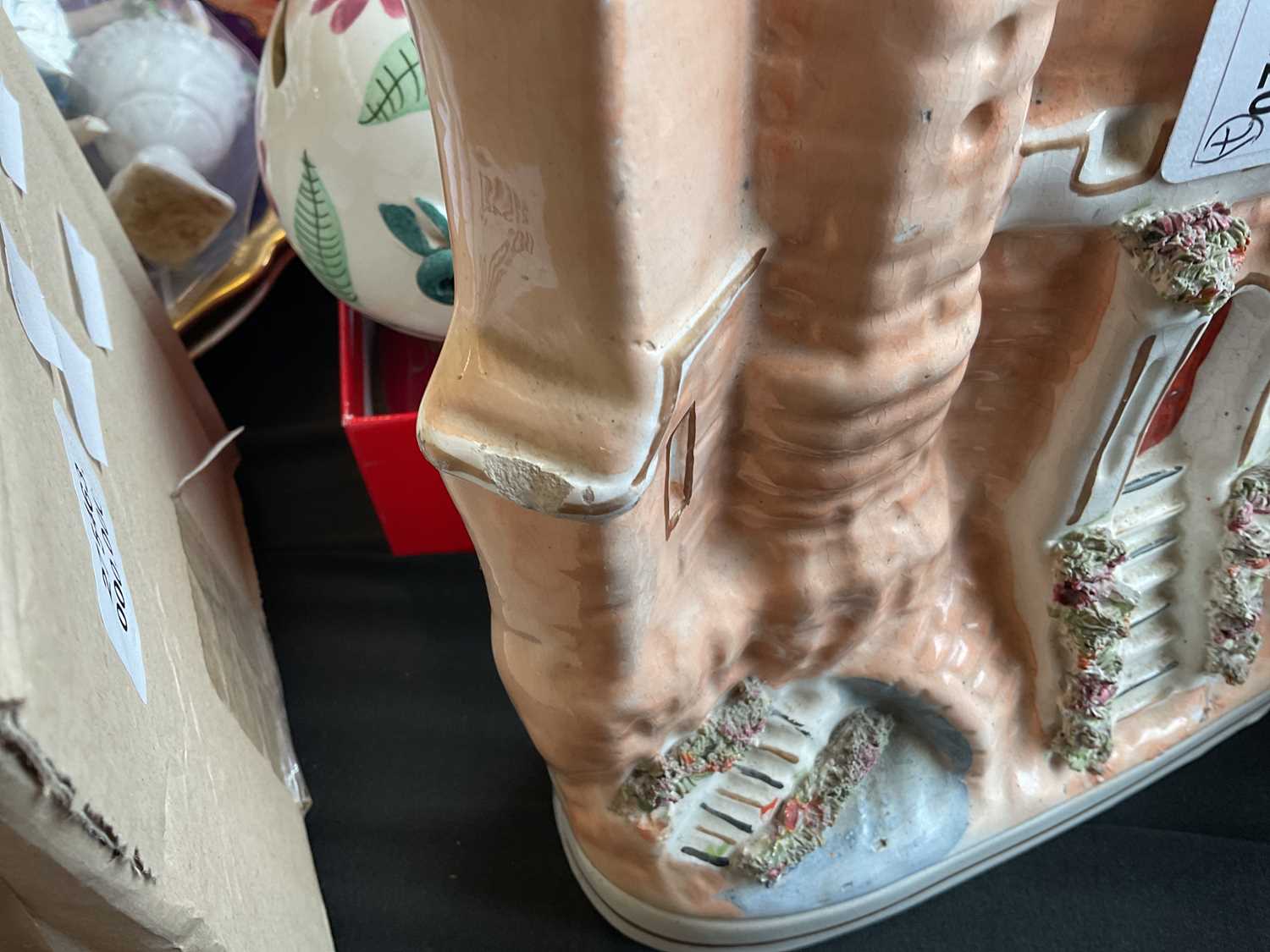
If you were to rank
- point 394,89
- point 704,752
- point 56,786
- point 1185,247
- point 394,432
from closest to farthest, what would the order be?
point 56,786 < point 1185,247 < point 704,752 < point 394,89 < point 394,432

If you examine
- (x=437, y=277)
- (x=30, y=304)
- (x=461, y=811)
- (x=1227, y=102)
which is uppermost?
(x=1227, y=102)

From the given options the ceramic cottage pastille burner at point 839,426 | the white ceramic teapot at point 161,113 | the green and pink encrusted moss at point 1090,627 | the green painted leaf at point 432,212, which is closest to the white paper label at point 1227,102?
the ceramic cottage pastille burner at point 839,426

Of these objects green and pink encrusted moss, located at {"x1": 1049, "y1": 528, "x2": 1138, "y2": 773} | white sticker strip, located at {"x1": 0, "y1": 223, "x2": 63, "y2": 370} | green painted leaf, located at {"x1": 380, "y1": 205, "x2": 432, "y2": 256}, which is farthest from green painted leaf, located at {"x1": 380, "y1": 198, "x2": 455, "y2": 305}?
green and pink encrusted moss, located at {"x1": 1049, "y1": 528, "x2": 1138, "y2": 773}

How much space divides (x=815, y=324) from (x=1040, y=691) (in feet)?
1.04

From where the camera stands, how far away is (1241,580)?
0.56 metres

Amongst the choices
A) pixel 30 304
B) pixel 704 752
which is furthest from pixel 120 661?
pixel 704 752

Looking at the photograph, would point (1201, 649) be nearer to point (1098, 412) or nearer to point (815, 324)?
point (1098, 412)

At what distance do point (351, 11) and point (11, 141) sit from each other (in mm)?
209

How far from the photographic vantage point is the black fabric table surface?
62 centimetres

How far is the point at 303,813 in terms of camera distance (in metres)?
0.69

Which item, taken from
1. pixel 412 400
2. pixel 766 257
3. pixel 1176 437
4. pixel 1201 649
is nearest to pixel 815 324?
pixel 766 257

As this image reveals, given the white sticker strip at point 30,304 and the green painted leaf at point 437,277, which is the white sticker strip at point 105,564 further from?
the green painted leaf at point 437,277

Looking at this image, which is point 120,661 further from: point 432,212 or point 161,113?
point 161,113

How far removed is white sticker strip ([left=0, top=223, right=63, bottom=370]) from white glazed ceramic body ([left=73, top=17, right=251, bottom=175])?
1.28ft
